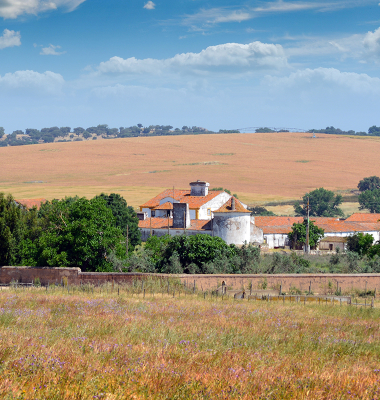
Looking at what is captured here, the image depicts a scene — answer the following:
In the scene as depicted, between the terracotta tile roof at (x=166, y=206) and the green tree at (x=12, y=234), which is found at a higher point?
the terracotta tile roof at (x=166, y=206)

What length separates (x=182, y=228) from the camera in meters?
65.9

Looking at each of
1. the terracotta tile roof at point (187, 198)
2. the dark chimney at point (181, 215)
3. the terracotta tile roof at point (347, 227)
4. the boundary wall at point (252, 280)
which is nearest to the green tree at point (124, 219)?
the dark chimney at point (181, 215)

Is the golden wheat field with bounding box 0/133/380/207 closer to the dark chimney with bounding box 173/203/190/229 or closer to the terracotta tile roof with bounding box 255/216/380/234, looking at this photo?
the terracotta tile roof with bounding box 255/216/380/234

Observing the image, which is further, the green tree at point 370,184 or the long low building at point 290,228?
the green tree at point 370,184

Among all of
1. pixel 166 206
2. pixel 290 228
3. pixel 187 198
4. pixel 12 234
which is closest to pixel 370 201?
pixel 290 228

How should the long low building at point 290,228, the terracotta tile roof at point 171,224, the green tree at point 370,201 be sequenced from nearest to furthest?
1. the terracotta tile roof at point 171,224
2. the long low building at point 290,228
3. the green tree at point 370,201

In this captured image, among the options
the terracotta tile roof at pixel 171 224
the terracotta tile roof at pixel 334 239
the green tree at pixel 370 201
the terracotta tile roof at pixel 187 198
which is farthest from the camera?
the green tree at pixel 370 201

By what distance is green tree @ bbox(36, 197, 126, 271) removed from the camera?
105ft

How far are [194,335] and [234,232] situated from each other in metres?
46.1

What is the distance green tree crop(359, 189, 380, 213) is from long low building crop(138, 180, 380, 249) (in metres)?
33.4

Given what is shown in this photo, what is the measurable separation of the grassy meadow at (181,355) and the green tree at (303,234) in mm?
54467

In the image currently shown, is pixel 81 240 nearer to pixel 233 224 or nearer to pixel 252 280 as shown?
pixel 252 280

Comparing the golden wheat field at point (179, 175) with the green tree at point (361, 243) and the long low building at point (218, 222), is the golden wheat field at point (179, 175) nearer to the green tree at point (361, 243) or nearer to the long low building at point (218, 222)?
the long low building at point (218, 222)

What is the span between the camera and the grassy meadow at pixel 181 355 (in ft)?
23.3
